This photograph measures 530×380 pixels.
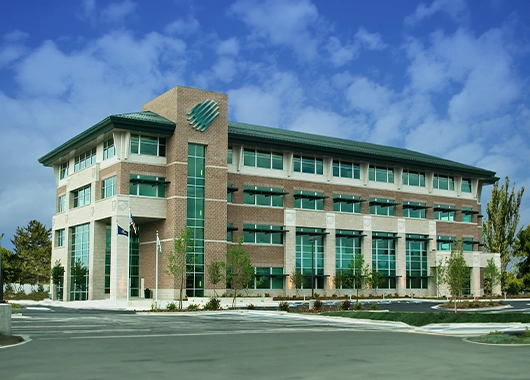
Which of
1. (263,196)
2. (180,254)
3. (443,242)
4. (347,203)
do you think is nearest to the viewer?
(180,254)

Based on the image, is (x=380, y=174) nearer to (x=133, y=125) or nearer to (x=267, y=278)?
(x=267, y=278)

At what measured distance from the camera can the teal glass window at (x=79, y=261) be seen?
6331cm

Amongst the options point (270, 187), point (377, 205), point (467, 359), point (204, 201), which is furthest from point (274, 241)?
point (467, 359)

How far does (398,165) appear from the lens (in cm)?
7725

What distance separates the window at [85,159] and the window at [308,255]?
22.2 m

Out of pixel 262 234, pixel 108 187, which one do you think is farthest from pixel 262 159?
pixel 108 187

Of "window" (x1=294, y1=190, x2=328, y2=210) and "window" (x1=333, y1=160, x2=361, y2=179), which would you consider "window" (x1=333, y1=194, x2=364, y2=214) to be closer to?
"window" (x1=294, y1=190, x2=328, y2=210)

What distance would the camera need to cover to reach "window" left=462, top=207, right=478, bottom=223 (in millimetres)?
83625

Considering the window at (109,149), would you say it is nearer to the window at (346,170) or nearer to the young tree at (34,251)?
the window at (346,170)

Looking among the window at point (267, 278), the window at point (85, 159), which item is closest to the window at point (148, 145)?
the window at point (85, 159)

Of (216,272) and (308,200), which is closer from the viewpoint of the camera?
(216,272)

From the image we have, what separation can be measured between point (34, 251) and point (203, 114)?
47.9 meters

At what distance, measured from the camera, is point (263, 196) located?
67812mm

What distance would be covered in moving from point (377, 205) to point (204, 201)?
78.4 feet
